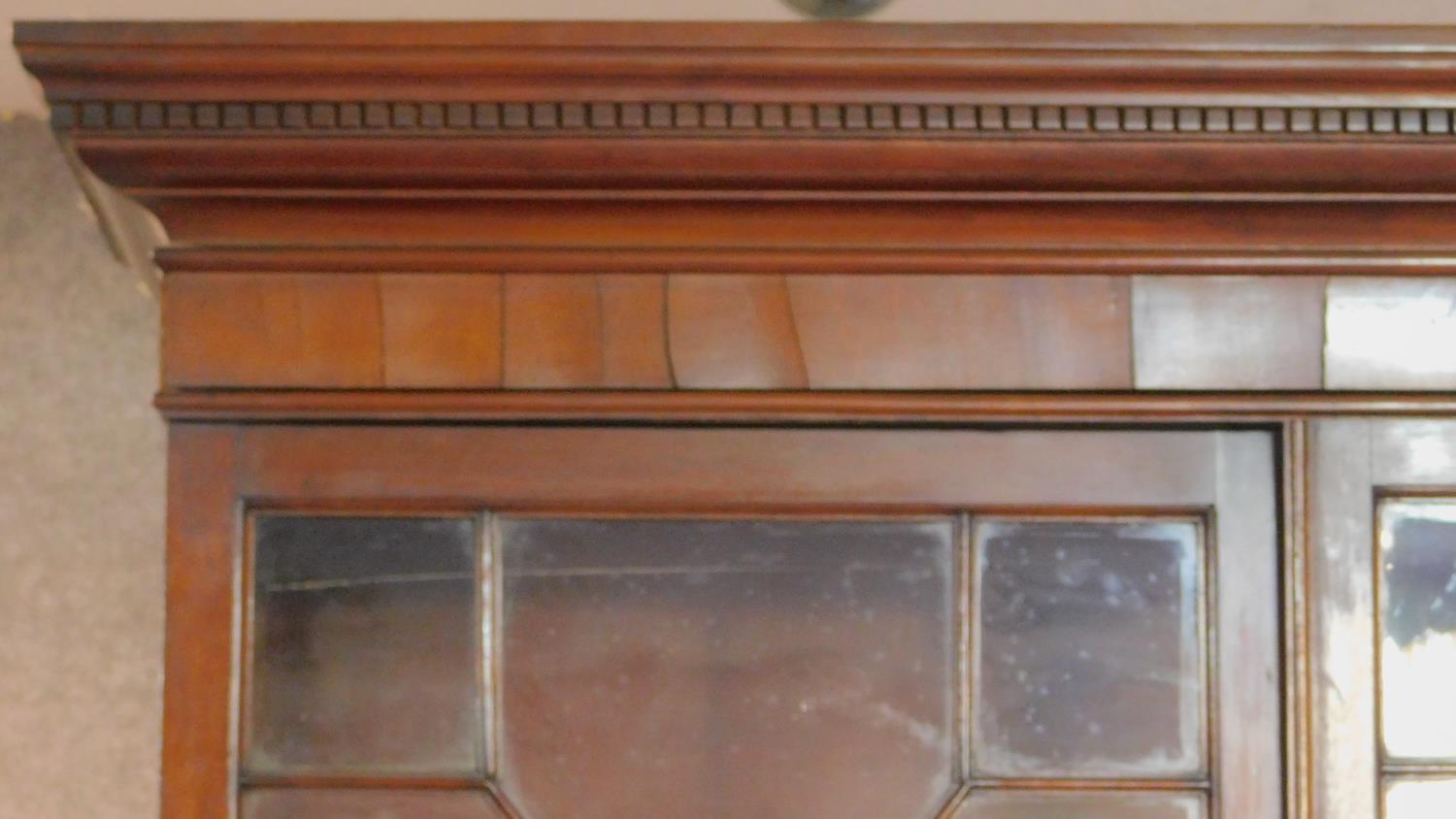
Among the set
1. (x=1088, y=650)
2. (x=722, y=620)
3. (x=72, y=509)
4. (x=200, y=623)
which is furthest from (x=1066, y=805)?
(x=72, y=509)

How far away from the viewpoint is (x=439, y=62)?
1.87 ft

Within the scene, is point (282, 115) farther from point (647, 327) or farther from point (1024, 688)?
point (1024, 688)

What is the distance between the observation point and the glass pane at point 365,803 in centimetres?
62

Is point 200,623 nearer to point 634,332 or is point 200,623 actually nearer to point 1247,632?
point 634,332

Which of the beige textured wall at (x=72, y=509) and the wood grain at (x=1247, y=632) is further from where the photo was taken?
the beige textured wall at (x=72, y=509)

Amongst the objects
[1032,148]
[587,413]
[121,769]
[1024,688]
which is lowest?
[121,769]

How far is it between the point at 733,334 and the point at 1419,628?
1.14ft

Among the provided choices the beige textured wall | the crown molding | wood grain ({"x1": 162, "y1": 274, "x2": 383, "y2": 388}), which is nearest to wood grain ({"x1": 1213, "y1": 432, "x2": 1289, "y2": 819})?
the crown molding

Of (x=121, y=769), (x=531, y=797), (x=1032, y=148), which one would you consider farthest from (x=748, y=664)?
(x=121, y=769)

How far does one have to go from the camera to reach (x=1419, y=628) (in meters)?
0.62

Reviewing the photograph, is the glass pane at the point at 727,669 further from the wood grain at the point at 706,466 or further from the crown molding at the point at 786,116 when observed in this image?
the crown molding at the point at 786,116

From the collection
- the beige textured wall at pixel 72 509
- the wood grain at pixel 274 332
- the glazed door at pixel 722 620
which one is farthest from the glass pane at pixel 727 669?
the beige textured wall at pixel 72 509

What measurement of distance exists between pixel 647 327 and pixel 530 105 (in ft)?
0.37

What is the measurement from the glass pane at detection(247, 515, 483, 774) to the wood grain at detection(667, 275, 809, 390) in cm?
13
